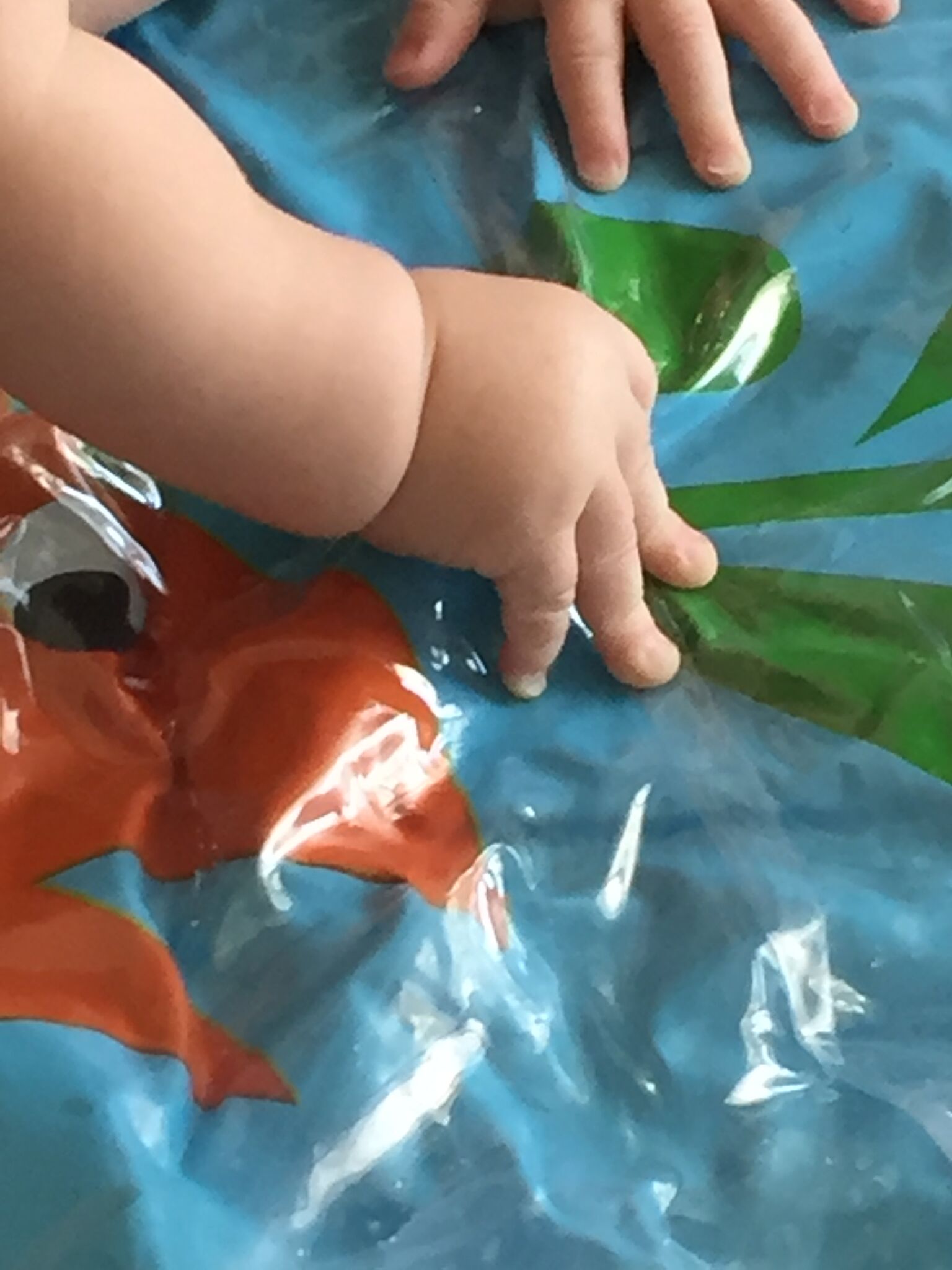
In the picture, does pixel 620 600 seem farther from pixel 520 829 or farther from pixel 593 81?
pixel 593 81

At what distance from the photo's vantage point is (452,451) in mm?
453

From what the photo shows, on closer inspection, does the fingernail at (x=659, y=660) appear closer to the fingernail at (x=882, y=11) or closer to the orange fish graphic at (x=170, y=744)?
the orange fish graphic at (x=170, y=744)

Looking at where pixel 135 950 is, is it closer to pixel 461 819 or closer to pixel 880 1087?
pixel 461 819

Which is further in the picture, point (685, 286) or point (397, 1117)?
point (685, 286)

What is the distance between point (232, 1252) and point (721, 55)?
44 cm

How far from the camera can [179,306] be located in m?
0.40

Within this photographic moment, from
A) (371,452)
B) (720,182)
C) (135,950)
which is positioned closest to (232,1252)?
(135,950)

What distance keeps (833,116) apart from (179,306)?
0.29m

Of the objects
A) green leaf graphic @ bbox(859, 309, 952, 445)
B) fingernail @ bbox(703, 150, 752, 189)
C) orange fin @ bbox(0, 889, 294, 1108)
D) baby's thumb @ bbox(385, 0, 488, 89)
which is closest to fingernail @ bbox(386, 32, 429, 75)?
baby's thumb @ bbox(385, 0, 488, 89)

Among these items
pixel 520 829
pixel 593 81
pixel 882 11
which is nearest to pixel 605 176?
pixel 593 81

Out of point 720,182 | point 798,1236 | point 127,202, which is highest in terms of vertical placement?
point 127,202

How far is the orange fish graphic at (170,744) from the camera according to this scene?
0.42 meters

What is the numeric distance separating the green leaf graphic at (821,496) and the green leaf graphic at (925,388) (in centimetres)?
2

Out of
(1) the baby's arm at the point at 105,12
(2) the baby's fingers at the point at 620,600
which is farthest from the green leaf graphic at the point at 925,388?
(1) the baby's arm at the point at 105,12
